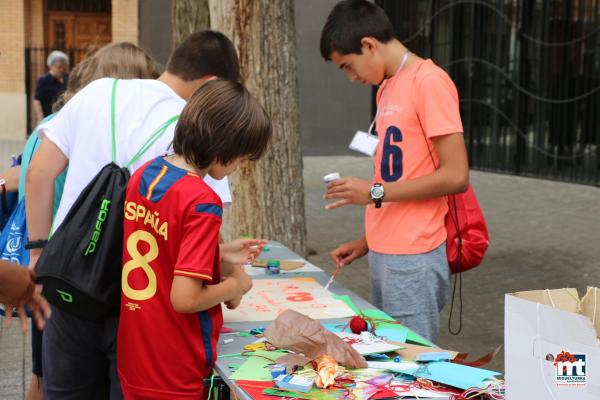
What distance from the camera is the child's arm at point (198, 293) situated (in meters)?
2.25

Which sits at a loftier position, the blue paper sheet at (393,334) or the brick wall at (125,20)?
the brick wall at (125,20)

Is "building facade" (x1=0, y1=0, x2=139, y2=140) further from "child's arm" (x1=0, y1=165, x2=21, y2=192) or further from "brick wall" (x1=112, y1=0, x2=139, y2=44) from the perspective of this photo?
"child's arm" (x1=0, y1=165, x2=21, y2=192)

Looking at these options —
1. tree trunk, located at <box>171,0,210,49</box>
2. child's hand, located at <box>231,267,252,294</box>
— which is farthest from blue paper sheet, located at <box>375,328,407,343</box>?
tree trunk, located at <box>171,0,210,49</box>

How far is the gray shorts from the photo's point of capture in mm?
3016

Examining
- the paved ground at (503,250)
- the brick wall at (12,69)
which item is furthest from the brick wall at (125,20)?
the paved ground at (503,250)

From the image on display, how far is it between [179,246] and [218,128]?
0.34 metres

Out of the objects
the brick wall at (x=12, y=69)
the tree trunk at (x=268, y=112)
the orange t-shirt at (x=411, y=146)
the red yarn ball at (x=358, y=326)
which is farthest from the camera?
the brick wall at (x=12, y=69)

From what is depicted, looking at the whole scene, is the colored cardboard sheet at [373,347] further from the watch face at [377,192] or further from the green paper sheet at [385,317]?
the watch face at [377,192]

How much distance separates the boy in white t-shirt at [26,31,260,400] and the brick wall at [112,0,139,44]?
1747 cm

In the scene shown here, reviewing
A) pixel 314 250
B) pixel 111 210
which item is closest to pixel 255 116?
pixel 111 210

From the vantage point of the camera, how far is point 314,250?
8383 millimetres

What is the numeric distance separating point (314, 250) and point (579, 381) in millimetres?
6589

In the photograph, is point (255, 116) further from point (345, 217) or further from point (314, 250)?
point (345, 217)

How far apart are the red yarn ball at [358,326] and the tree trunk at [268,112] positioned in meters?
3.34
